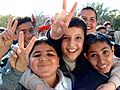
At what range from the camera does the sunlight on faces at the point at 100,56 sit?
2.79 metres

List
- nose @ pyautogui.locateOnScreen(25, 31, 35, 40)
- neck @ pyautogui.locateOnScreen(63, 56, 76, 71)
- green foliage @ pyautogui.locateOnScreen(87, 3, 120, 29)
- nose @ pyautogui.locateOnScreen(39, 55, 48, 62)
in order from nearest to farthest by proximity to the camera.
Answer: nose @ pyautogui.locateOnScreen(39, 55, 48, 62), neck @ pyautogui.locateOnScreen(63, 56, 76, 71), nose @ pyautogui.locateOnScreen(25, 31, 35, 40), green foliage @ pyautogui.locateOnScreen(87, 3, 120, 29)

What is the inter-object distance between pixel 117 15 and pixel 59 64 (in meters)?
24.9

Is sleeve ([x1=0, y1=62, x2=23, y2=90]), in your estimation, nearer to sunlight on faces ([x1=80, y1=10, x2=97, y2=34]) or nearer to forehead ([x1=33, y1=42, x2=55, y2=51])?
forehead ([x1=33, y1=42, x2=55, y2=51])

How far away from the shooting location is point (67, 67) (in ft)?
9.24

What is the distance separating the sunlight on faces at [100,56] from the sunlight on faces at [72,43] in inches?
4.3

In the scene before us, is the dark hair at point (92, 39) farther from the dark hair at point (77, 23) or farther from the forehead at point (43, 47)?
the forehead at point (43, 47)

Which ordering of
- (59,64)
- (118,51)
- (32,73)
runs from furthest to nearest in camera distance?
(118,51)
(59,64)
(32,73)

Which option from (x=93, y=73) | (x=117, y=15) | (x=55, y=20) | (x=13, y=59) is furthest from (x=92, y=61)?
(x=117, y=15)

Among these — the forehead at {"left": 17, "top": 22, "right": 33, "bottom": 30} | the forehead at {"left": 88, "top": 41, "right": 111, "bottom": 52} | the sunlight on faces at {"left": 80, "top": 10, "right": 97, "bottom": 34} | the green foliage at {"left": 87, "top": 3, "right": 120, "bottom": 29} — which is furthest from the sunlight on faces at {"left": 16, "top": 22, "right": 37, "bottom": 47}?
the green foliage at {"left": 87, "top": 3, "right": 120, "bottom": 29}

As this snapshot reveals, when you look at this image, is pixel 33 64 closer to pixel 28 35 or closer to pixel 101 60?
pixel 101 60

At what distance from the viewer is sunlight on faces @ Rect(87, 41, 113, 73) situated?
279 centimetres

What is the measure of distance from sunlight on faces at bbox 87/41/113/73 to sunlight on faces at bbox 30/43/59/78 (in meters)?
0.35

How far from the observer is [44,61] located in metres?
2.59

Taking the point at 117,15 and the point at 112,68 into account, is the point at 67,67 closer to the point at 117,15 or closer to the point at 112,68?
the point at 112,68
